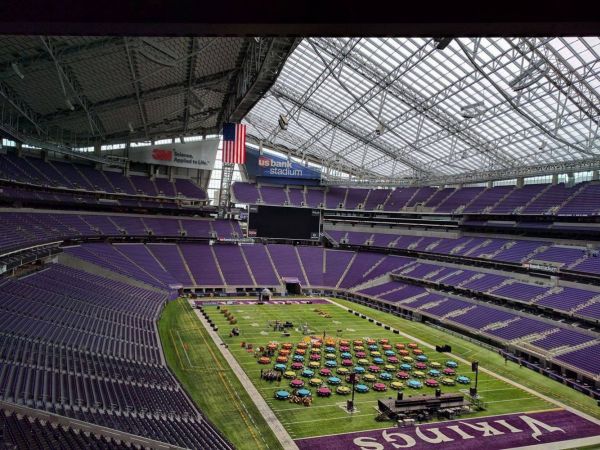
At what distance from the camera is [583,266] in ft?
132

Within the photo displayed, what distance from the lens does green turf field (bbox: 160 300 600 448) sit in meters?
23.0

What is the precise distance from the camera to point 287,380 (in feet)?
92.7

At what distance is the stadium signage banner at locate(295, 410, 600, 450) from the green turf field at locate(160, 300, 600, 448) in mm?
817

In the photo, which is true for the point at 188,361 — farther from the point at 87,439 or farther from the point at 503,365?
the point at 503,365

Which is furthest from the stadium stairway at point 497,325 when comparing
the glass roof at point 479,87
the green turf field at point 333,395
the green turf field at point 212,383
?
the green turf field at point 212,383

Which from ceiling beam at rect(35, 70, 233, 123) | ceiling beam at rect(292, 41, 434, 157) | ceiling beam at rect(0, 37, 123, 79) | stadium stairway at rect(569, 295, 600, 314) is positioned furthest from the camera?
ceiling beam at rect(35, 70, 233, 123)

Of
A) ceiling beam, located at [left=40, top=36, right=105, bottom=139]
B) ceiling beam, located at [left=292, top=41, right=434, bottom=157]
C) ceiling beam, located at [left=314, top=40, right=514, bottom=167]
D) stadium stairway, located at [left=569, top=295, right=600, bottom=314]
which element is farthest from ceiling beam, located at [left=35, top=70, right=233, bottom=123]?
stadium stairway, located at [left=569, top=295, right=600, bottom=314]

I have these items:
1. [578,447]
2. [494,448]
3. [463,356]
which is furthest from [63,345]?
[463,356]

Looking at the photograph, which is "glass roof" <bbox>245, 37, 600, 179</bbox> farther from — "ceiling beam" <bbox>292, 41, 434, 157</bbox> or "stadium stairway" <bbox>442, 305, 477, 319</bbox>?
"stadium stairway" <bbox>442, 305, 477, 319</bbox>

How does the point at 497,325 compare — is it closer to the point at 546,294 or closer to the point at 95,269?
the point at 546,294

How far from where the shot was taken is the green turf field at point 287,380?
23.0m

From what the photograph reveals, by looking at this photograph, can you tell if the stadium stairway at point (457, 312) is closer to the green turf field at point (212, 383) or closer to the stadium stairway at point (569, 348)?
the stadium stairway at point (569, 348)
